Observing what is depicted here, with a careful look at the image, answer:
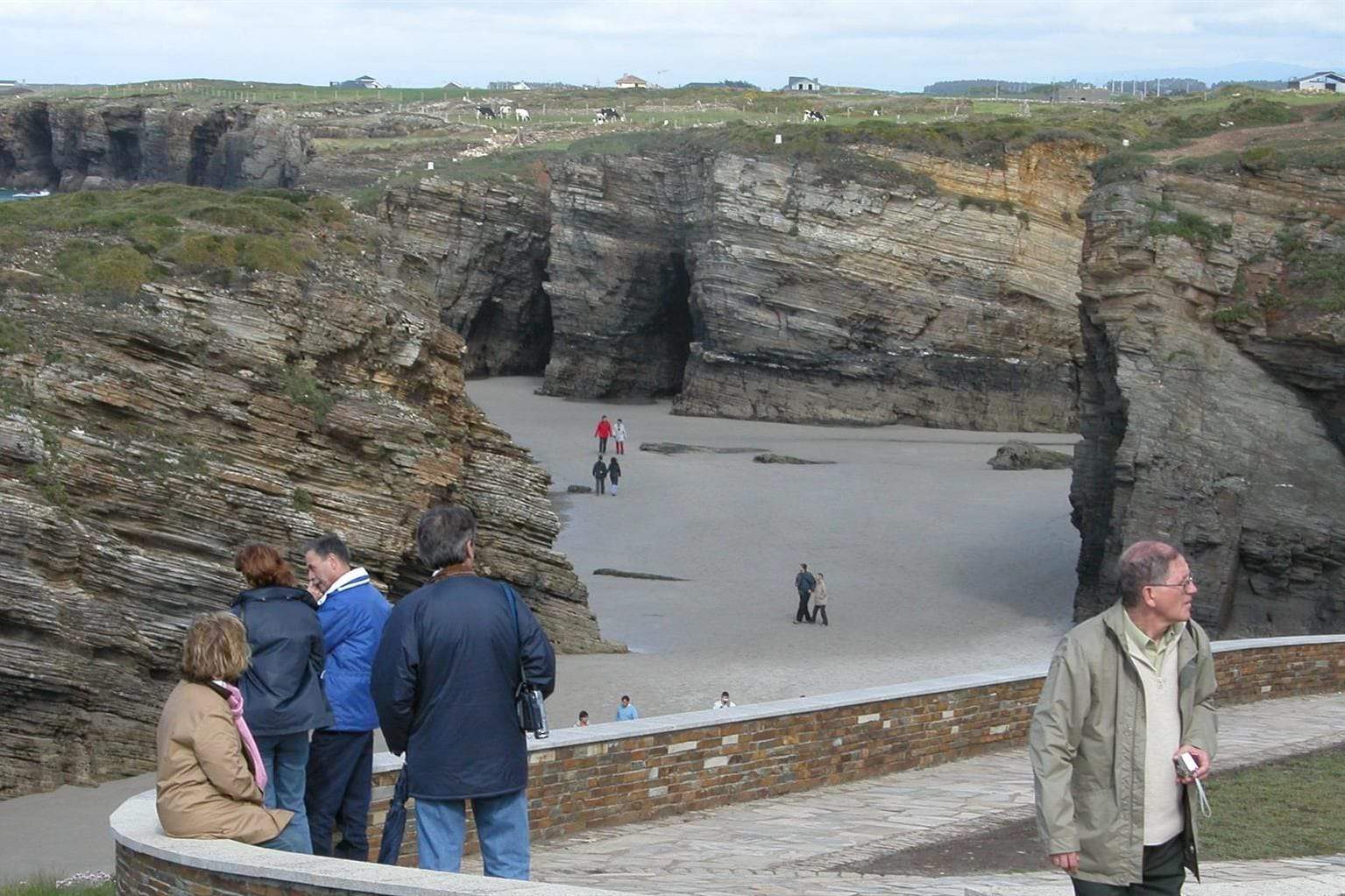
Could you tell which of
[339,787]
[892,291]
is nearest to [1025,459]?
[892,291]

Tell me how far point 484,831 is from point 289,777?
1.28 m

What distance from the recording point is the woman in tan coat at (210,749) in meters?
6.46

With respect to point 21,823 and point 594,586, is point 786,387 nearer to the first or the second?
point 594,586

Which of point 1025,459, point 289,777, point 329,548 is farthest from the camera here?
point 1025,459

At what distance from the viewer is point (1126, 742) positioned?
5.31 m

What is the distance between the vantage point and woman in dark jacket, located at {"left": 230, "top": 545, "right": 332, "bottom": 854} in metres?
7.17

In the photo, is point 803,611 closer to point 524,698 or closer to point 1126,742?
point 524,698

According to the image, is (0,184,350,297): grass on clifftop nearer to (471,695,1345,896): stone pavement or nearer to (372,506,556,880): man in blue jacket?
(471,695,1345,896): stone pavement

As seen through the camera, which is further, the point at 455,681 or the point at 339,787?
the point at 339,787

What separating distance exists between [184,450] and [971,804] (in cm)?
1124

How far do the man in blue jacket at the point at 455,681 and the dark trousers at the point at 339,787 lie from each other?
1.31 metres

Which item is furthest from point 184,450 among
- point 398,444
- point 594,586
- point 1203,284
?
point 1203,284

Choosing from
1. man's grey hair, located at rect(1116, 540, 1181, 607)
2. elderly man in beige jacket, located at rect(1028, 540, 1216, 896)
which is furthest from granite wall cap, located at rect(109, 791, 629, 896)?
man's grey hair, located at rect(1116, 540, 1181, 607)

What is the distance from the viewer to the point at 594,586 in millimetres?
28125
